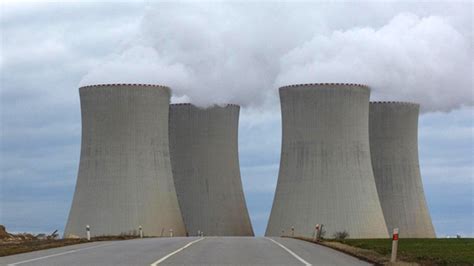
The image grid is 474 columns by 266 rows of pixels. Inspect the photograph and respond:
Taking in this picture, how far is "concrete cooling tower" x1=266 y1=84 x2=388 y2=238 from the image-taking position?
1603 inches

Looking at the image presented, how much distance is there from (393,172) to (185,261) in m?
35.9

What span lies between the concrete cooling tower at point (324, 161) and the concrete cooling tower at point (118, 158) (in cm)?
586

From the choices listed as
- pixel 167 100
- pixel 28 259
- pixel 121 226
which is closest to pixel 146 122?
pixel 167 100

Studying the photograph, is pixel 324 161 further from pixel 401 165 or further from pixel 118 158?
pixel 401 165

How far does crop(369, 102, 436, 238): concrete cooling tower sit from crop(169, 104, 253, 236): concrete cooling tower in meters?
7.77

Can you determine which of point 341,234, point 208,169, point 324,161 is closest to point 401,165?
point 324,161

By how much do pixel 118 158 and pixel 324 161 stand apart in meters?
9.26

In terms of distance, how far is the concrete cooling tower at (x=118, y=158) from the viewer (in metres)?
41.4

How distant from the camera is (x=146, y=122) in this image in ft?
139

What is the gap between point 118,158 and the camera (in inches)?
1636

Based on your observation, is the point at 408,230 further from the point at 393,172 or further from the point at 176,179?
the point at 176,179

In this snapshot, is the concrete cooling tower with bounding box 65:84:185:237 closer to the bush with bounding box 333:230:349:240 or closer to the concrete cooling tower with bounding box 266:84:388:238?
the concrete cooling tower with bounding box 266:84:388:238

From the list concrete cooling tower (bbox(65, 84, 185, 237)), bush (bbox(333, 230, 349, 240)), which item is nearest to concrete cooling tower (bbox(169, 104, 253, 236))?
concrete cooling tower (bbox(65, 84, 185, 237))

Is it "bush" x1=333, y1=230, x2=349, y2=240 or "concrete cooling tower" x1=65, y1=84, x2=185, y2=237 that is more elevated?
"concrete cooling tower" x1=65, y1=84, x2=185, y2=237
